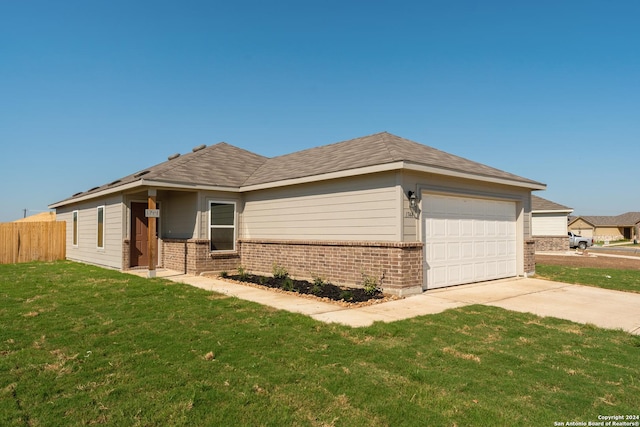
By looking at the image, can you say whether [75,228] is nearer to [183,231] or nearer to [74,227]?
[74,227]

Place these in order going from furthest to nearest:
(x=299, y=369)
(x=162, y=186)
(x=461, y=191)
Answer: (x=162, y=186) → (x=461, y=191) → (x=299, y=369)

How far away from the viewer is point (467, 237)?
10.4 m

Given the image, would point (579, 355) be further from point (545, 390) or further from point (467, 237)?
point (467, 237)

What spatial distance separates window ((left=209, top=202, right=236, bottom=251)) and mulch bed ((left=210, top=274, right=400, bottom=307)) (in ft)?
6.39

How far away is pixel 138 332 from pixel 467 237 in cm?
843

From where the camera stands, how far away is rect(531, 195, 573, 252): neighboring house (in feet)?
91.6

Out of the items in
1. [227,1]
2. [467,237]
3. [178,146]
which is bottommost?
[467,237]

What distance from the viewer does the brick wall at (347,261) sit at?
854 centimetres

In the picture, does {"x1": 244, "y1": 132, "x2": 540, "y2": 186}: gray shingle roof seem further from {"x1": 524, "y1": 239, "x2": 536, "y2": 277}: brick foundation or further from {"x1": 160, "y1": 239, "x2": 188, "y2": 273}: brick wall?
{"x1": 160, "y1": 239, "x2": 188, "y2": 273}: brick wall

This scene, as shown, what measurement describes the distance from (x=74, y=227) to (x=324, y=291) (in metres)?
15.0

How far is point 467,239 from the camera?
10453mm

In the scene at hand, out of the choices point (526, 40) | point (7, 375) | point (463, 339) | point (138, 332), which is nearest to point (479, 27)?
point (526, 40)

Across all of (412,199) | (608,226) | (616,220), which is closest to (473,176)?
(412,199)

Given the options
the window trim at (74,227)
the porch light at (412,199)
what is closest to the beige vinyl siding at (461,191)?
the porch light at (412,199)
